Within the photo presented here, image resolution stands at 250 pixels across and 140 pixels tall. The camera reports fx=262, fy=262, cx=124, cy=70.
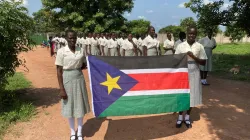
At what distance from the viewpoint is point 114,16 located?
21.5m

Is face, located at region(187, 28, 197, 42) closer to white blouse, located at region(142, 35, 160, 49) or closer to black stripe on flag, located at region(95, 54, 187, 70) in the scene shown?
black stripe on flag, located at region(95, 54, 187, 70)

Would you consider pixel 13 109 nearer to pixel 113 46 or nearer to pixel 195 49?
pixel 195 49

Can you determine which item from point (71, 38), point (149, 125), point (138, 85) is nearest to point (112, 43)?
point (149, 125)

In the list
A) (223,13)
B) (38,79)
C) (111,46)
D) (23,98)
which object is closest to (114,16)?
(111,46)

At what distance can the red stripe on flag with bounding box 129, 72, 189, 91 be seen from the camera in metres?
4.18

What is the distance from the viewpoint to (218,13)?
11219 mm

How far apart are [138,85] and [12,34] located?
2.97 m

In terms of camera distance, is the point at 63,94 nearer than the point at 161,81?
Yes

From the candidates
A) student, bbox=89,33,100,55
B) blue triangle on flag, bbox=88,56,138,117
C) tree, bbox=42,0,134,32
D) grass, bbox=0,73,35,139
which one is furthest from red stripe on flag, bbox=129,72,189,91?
tree, bbox=42,0,134,32

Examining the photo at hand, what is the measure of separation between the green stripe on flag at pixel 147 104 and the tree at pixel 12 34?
2.74 meters

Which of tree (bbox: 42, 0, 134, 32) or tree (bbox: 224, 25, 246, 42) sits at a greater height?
tree (bbox: 42, 0, 134, 32)

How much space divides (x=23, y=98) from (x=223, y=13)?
887 cm

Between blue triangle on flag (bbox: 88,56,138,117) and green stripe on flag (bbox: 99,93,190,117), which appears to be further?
green stripe on flag (bbox: 99,93,190,117)

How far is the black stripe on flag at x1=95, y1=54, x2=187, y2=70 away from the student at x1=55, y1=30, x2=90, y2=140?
36 cm
